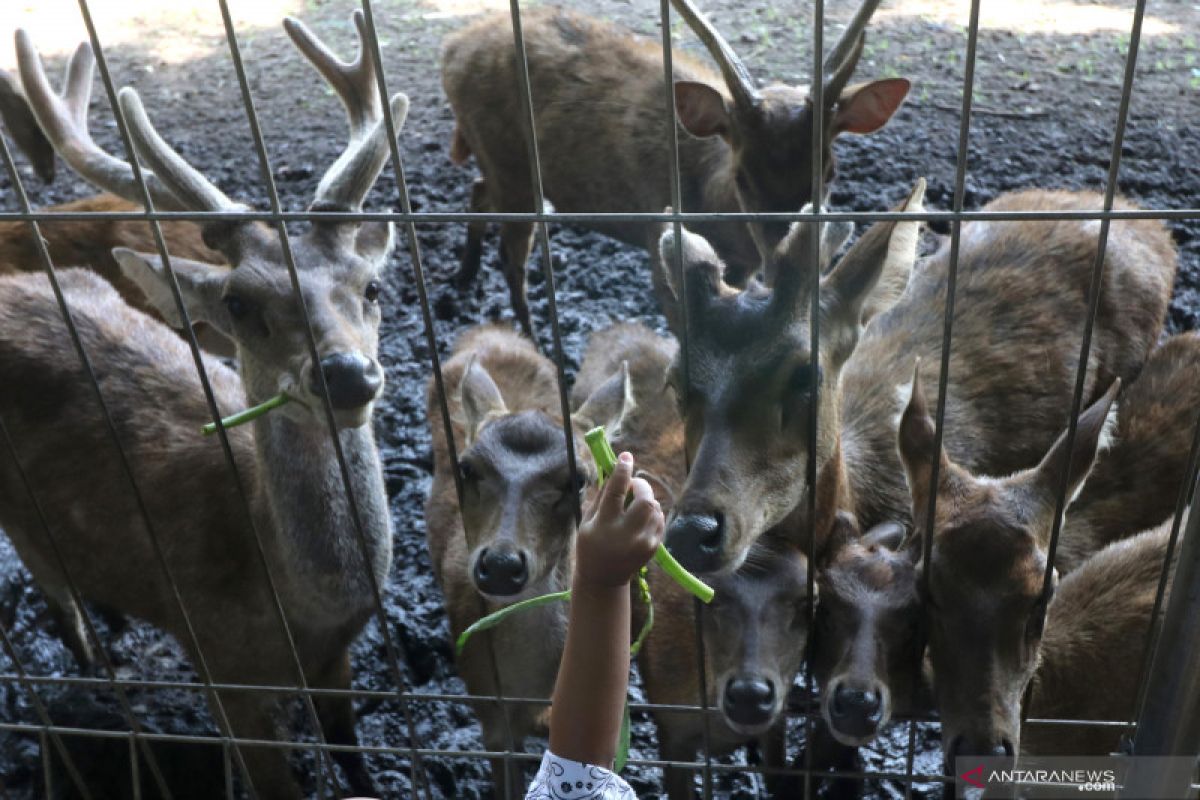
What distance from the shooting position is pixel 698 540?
2.70m

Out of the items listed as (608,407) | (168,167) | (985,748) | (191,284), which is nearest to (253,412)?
(191,284)

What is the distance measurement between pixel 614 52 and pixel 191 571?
3705mm

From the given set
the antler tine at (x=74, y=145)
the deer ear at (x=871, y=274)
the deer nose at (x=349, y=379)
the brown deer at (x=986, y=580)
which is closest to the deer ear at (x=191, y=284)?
the antler tine at (x=74, y=145)

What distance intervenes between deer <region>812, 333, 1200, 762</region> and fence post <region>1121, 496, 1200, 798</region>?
65cm

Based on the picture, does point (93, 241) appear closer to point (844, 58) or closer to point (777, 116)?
point (777, 116)

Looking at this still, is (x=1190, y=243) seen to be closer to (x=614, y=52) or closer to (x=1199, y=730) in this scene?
(x=614, y=52)

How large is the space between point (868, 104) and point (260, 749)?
3271 mm

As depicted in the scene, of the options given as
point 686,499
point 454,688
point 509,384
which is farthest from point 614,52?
point 686,499

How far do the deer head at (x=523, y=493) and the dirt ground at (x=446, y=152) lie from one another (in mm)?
1036

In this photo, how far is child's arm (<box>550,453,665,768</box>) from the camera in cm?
185

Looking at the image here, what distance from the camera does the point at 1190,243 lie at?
19.5 feet

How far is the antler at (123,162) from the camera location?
341 cm

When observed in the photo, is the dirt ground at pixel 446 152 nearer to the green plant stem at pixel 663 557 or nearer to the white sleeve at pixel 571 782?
the green plant stem at pixel 663 557

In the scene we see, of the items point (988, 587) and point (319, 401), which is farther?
point (319, 401)
